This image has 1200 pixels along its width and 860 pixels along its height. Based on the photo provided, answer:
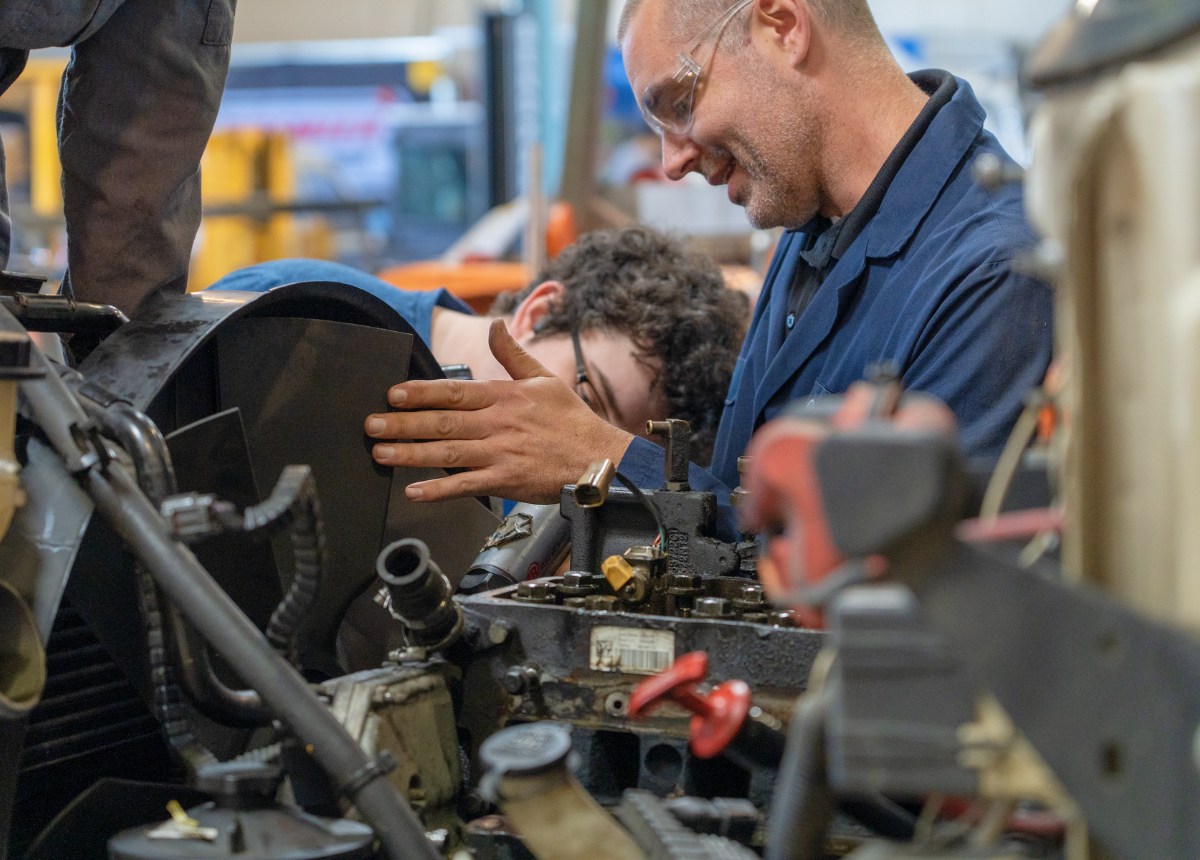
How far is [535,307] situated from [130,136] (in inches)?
40.9

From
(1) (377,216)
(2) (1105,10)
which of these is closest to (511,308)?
(2) (1105,10)

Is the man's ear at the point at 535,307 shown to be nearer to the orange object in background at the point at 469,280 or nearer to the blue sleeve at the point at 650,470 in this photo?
the blue sleeve at the point at 650,470

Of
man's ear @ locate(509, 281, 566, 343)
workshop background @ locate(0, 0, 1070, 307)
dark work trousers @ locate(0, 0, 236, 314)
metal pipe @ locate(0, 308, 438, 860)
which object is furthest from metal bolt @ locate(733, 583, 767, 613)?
workshop background @ locate(0, 0, 1070, 307)

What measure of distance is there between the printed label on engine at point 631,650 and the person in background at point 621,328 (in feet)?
3.88

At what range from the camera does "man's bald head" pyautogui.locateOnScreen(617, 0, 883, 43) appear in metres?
1.89

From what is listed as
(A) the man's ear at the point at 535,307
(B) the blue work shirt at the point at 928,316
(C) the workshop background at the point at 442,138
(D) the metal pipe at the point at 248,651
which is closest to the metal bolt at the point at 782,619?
(D) the metal pipe at the point at 248,651

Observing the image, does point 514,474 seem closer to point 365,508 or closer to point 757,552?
point 365,508

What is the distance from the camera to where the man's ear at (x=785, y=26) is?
1.89 meters

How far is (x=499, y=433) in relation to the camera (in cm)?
161

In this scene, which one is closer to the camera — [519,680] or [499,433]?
[519,680]

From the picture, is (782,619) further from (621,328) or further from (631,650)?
(621,328)

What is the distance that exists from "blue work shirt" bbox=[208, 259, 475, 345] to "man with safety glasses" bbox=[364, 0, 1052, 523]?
1.90 ft

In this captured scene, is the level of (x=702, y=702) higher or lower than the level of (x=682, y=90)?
lower

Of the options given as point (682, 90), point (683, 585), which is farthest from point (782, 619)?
point (682, 90)
